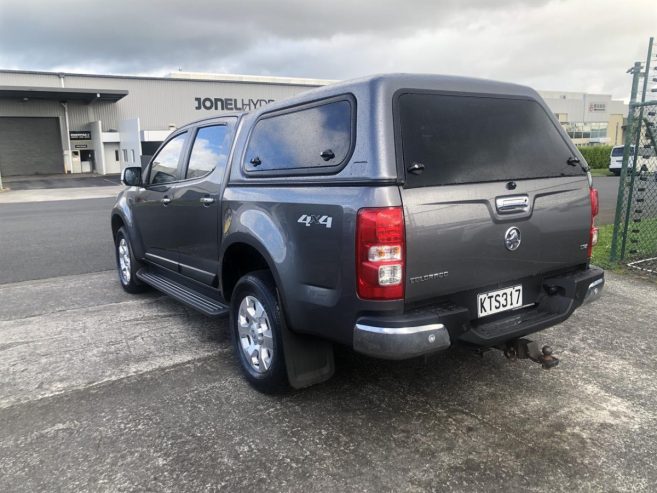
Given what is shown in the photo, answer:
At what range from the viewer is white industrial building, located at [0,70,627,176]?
37875 millimetres

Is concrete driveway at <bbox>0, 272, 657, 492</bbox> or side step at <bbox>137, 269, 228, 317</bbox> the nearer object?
concrete driveway at <bbox>0, 272, 657, 492</bbox>

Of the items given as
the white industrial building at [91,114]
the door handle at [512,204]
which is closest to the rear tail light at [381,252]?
the door handle at [512,204]

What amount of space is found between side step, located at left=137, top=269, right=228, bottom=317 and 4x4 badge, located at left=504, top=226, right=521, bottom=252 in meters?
2.11

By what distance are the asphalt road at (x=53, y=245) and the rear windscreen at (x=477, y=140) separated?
5.96 meters

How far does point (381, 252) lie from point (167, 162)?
10.3 feet

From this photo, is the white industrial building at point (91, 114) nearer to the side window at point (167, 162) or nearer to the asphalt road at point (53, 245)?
the asphalt road at point (53, 245)

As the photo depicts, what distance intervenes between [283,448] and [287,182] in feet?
5.00

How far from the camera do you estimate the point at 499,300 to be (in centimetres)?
309

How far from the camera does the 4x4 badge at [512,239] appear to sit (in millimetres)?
3016

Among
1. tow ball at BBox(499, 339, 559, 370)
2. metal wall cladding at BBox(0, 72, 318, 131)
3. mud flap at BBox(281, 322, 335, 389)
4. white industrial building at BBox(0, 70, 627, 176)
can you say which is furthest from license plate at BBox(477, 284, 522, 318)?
metal wall cladding at BBox(0, 72, 318, 131)

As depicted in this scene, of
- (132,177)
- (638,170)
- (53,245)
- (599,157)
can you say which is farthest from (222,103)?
(638,170)

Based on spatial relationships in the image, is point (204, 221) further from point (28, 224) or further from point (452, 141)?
point (28, 224)

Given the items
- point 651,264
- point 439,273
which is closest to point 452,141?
Answer: point 439,273

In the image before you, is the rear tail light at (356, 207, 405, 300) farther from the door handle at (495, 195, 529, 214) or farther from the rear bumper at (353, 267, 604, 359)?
the door handle at (495, 195, 529, 214)
